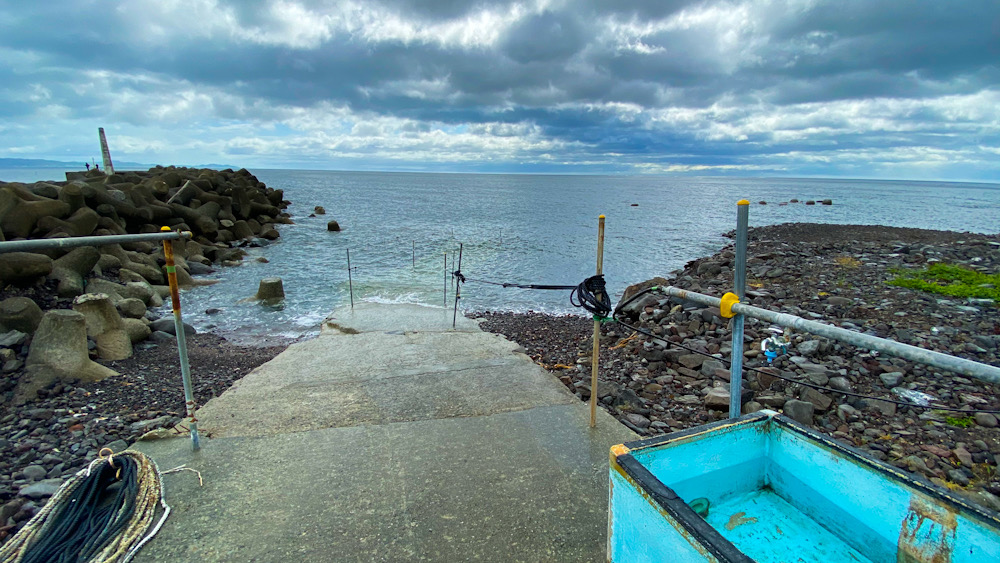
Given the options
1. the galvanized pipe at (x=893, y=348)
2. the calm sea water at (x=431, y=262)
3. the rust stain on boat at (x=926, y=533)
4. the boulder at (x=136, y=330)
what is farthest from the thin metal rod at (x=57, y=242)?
the calm sea water at (x=431, y=262)

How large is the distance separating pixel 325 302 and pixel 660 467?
12590 mm

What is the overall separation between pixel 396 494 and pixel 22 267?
8701 millimetres

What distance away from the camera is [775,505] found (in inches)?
98.9

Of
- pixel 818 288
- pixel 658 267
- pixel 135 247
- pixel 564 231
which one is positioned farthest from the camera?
pixel 564 231

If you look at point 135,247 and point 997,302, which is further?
point 135,247

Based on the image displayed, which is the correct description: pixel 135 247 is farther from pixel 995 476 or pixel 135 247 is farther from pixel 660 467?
pixel 995 476

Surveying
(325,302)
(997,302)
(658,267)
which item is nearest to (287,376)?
(325,302)

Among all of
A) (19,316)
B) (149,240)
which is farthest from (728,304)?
(19,316)

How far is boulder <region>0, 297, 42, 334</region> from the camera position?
6223 millimetres

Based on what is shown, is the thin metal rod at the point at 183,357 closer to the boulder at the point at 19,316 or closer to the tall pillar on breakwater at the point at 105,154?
the boulder at the point at 19,316

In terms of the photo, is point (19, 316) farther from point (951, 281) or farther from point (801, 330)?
point (951, 281)

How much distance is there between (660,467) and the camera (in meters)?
2.27

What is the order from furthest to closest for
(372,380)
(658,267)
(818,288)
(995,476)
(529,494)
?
(658,267)
(818,288)
(372,380)
(995,476)
(529,494)

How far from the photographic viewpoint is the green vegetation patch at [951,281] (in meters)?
8.34
